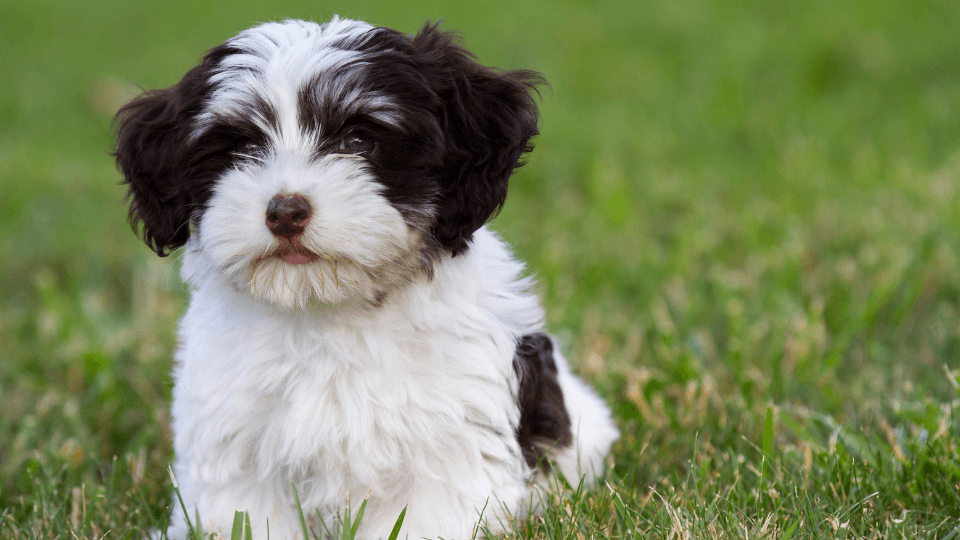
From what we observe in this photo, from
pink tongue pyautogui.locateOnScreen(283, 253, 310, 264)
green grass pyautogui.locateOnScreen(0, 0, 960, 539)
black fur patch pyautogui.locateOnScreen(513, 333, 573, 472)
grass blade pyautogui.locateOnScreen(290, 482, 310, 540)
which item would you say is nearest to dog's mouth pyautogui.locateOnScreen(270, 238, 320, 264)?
pink tongue pyautogui.locateOnScreen(283, 253, 310, 264)

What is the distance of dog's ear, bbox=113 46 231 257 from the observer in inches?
112

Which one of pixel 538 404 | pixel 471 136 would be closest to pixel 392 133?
pixel 471 136

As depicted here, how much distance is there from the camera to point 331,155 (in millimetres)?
2621

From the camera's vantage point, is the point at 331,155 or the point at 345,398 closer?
the point at 331,155

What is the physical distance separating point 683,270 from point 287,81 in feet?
12.2

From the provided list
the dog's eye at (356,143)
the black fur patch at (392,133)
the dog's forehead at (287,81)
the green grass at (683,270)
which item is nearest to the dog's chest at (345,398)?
the black fur patch at (392,133)

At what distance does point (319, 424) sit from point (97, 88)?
963 cm

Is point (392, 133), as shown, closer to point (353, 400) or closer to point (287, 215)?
point (287, 215)

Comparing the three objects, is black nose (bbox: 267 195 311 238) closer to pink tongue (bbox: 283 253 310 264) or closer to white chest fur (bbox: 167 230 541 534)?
pink tongue (bbox: 283 253 310 264)

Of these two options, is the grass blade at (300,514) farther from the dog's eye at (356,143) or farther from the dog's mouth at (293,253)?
the dog's eye at (356,143)

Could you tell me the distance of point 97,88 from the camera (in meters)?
11.0

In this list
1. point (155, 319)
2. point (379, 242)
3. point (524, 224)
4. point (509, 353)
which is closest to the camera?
point (379, 242)

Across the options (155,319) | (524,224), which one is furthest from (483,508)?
(524,224)

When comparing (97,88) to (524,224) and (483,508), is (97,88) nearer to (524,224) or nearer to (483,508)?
(524,224)
